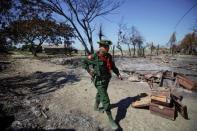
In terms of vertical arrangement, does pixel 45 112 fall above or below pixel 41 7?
below

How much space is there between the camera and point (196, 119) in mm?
5051

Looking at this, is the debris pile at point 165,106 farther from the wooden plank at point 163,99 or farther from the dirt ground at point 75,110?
the dirt ground at point 75,110

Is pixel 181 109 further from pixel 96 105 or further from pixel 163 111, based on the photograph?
pixel 96 105

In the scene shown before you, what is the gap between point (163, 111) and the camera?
4988 millimetres

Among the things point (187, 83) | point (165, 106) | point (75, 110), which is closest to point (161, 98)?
point (165, 106)

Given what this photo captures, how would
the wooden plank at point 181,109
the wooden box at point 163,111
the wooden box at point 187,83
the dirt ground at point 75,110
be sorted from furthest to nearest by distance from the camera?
the wooden box at point 187,83 < the wooden plank at point 181,109 < the wooden box at point 163,111 < the dirt ground at point 75,110

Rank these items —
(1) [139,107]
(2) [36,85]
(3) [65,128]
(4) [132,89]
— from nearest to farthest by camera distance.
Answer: (3) [65,128] < (1) [139,107] < (4) [132,89] < (2) [36,85]

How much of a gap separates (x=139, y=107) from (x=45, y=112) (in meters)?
2.69

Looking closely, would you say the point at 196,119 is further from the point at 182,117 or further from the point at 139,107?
the point at 139,107

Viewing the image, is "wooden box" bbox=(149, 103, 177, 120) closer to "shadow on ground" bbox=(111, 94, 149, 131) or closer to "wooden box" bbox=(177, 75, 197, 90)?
"shadow on ground" bbox=(111, 94, 149, 131)

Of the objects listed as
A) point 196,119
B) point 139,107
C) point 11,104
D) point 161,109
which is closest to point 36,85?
point 11,104

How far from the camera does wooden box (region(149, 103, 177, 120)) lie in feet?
16.0

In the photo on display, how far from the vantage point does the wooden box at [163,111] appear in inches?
192

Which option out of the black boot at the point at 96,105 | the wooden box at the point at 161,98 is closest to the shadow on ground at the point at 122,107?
the black boot at the point at 96,105
